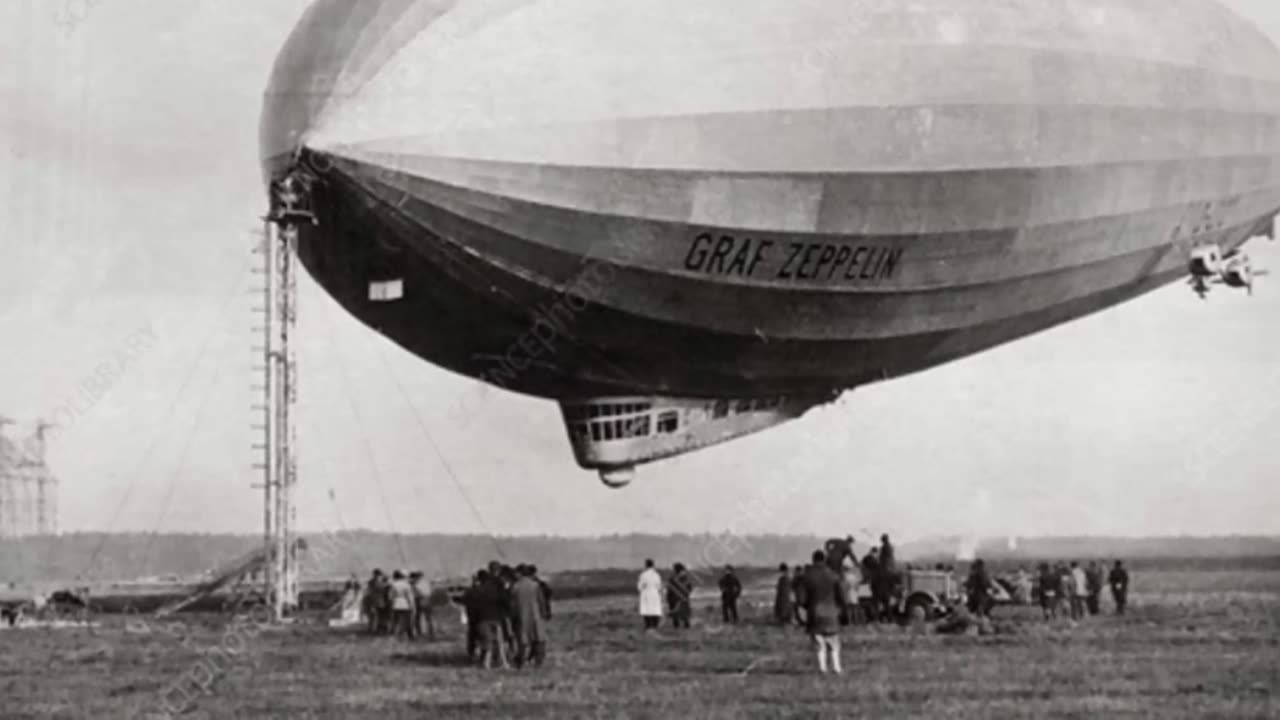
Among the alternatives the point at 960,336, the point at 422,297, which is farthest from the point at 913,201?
Answer: the point at 422,297

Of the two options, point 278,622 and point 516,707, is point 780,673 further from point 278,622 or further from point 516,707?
point 278,622

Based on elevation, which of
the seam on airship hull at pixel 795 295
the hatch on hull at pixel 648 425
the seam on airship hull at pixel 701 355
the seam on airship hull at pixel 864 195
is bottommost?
the hatch on hull at pixel 648 425

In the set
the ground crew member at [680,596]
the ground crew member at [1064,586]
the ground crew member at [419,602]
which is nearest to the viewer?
the ground crew member at [419,602]

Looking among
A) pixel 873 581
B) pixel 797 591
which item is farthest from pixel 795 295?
pixel 873 581

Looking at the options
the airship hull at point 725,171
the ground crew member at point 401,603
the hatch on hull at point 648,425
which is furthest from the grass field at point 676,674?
the airship hull at point 725,171

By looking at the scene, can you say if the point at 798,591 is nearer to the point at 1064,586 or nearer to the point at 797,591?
A: the point at 797,591

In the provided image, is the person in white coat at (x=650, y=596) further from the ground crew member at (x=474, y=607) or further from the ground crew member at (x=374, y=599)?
the ground crew member at (x=474, y=607)

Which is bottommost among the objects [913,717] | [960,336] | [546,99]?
[913,717]

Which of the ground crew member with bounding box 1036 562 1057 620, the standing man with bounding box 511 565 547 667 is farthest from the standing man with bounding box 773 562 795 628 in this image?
the standing man with bounding box 511 565 547 667
